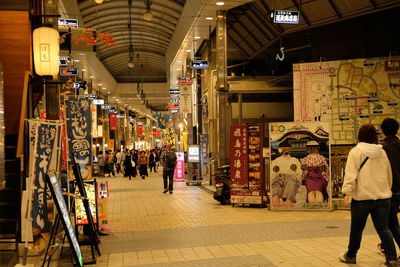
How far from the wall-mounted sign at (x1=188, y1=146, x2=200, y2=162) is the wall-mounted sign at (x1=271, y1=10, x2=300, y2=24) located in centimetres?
904

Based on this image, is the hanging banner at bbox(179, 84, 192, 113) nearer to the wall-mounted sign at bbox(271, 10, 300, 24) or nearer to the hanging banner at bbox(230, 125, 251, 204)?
the wall-mounted sign at bbox(271, 10, 300, 24)

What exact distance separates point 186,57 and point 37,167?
2076 centimetres

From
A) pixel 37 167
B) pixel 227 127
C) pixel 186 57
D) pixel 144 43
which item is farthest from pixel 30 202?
pixel 144 43

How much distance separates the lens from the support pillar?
17.4 m

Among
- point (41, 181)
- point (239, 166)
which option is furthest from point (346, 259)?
point (239, 166)

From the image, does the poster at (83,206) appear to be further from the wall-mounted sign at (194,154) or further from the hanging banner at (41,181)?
the wall-mounted sign at (194,154)

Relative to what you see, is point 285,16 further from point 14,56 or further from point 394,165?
point 394,165

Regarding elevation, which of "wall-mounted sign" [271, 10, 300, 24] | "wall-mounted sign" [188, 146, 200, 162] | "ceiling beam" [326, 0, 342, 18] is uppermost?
"ceiling beam" [326, 0, 342, 18]

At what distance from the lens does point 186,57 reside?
2742cm

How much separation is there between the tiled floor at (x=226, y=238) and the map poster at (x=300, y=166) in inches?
15.4

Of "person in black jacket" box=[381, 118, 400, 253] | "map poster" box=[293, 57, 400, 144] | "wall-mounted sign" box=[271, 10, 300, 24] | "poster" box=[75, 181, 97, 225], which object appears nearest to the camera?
"person in black jacket" box=[381, 118, 400, 253]

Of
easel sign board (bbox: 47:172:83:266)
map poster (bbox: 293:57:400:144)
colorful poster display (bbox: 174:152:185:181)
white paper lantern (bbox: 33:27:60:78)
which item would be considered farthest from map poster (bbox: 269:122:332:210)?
colorful poster display (bbox: 174:152:185:181)

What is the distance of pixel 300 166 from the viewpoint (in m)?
11.9

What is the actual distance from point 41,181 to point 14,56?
132 inches
